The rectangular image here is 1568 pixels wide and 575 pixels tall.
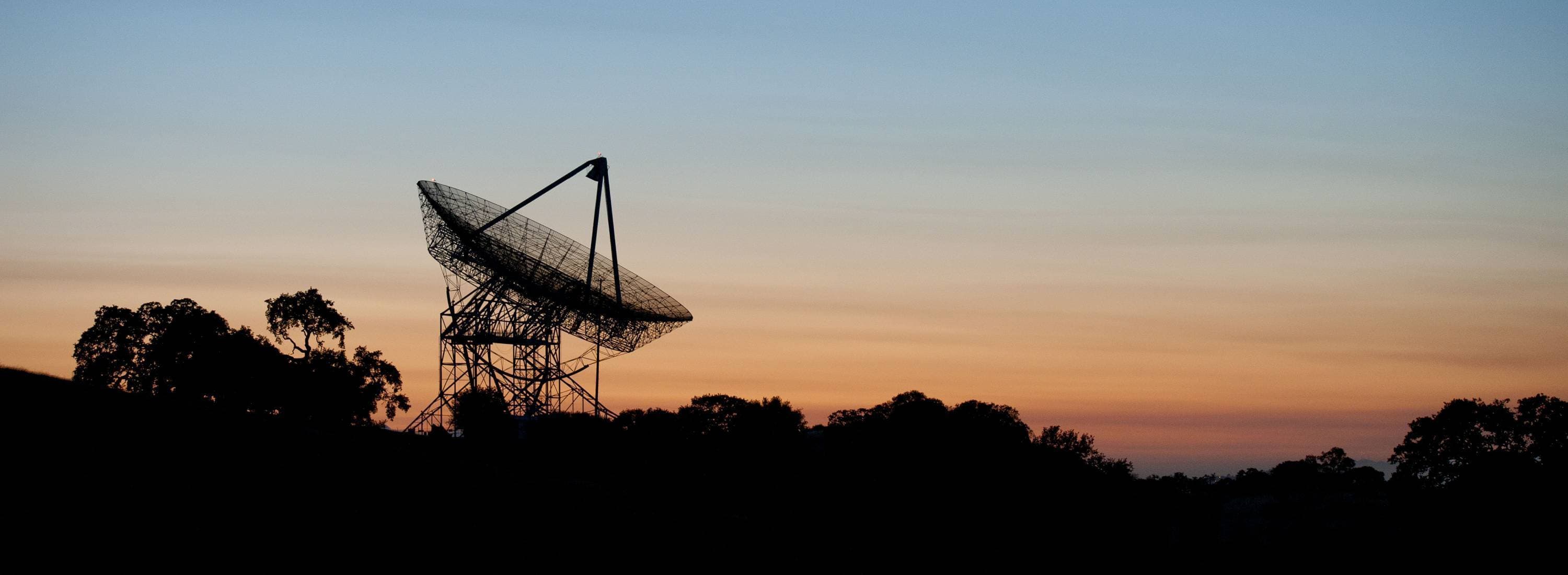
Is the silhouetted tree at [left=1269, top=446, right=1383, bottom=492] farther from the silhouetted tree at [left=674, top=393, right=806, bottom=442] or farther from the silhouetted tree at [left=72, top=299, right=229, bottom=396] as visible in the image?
the silhouetted tree at [left=72, top=299, right=229, bottom=396]

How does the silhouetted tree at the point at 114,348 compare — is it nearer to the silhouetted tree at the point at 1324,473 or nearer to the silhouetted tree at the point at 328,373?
the silhouetted tree at the point at 328,373

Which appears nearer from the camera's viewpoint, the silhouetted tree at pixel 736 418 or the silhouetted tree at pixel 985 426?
the silhouetted tree at pixel 985 426

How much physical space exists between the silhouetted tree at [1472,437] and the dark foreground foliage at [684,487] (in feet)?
1.58

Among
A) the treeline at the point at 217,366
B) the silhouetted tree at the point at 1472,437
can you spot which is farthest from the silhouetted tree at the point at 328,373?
the silhouetted tree at the point at 1472,437

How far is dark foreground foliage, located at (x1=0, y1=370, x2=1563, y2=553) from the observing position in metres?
47.8

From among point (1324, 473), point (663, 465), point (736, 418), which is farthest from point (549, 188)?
point (1324, 473)

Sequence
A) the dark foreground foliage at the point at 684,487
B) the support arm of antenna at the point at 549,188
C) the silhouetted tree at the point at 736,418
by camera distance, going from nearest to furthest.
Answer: the dark foreground foliage at the point at 684,487
the support arm of antenna at the point at 549,188
the silhouetted tree at the point at 736,418

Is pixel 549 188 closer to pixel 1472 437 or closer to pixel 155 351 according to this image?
pixel 155 351

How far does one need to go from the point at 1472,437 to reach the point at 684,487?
5605 cm

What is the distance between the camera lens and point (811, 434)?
109 metres

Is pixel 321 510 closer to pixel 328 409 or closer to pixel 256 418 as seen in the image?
pixel 256 418

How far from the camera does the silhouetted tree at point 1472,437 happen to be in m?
96.3

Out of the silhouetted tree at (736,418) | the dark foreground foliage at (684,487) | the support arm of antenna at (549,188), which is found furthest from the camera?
the silhouetted tree at (736,418)

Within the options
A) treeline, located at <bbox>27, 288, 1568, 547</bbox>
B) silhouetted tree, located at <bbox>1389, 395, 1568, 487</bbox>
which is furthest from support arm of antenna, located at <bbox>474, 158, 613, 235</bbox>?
silhouetted tree, located at <bbox>1389, 395, 1568, 487</bbox>
